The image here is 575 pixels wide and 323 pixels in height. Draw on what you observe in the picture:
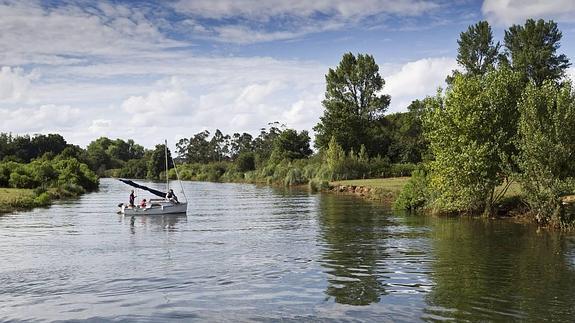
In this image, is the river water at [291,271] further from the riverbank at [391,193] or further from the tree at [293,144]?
the tree at [293,144]

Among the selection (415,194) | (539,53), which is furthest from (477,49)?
(415,194)

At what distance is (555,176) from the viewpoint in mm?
32531

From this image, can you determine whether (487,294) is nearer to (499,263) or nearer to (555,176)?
(499,263)

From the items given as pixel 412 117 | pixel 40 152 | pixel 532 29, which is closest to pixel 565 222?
pixel 532 29

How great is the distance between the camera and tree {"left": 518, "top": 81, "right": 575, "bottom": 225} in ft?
105

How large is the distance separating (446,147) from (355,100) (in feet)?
223

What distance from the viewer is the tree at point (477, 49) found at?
8081 cm

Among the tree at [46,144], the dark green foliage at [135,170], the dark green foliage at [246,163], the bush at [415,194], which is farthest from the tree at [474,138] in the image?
the dark green foliage at [135,170]

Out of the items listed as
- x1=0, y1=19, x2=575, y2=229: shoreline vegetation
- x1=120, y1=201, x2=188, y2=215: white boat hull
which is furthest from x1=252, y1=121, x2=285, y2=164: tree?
x1=120, y1=201, x2=188, y2=215: white boat hull

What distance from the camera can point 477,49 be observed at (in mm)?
81812

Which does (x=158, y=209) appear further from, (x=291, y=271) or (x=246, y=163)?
(x=246, y=163)

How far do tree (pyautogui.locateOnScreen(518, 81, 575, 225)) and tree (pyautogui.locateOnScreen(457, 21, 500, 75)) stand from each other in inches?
1957

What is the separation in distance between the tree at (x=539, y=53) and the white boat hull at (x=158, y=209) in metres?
50.4

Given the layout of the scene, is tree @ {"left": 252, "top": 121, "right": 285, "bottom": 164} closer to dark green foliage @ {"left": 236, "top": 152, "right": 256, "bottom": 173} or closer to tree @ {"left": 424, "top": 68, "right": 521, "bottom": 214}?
dark green foliage @ {"left": 236, "top": 152, "right": 256, "bottom": 173}
